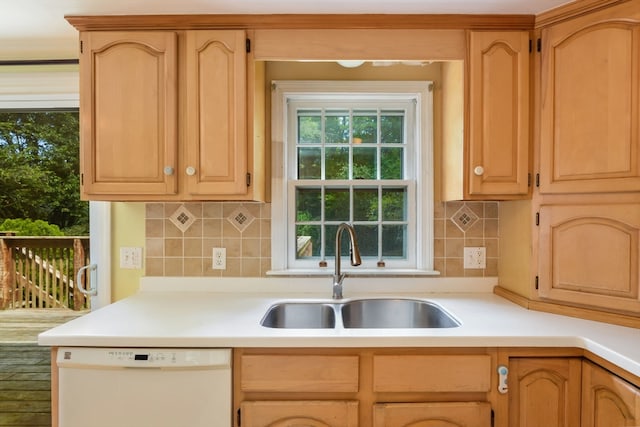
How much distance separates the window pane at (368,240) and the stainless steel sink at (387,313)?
307 millimetres

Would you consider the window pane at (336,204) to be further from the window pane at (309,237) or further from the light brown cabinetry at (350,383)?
the light brown cabinetry at (350,383)

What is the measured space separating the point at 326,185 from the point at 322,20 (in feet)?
2.69

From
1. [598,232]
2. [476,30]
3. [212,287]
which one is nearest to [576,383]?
[598,232]

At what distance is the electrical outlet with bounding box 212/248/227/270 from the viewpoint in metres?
1.86

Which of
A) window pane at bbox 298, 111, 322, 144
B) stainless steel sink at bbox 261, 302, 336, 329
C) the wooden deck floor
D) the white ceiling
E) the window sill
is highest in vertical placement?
the white ceiling

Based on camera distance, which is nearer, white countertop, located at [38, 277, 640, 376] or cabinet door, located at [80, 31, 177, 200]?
white countertop, located at [38, 277, 640, 376]

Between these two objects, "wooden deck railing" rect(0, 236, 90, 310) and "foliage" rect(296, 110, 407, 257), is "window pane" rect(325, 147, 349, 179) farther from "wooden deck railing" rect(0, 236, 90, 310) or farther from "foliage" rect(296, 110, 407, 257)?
"wooden deck railing" rect(0, 236, 90, 310)

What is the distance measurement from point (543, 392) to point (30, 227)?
342 cm

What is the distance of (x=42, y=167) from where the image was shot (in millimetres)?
2363

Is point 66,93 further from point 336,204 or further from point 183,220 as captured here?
point 336,204

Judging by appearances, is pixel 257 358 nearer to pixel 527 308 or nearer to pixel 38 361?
pixel 527 308

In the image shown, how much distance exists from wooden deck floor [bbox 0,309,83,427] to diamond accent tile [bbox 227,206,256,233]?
1.42 m

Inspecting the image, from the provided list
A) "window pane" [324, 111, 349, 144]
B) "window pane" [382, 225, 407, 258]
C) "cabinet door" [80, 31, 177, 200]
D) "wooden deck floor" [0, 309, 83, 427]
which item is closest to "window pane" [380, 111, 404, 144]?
"window pane" [324, 111, 349, 144]

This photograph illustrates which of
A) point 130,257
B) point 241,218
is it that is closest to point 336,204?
point 241,218
